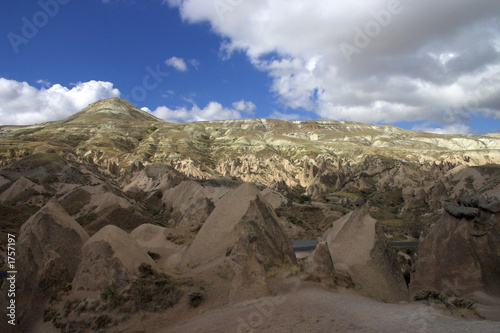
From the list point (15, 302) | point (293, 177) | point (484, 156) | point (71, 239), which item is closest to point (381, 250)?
point (71, 239)

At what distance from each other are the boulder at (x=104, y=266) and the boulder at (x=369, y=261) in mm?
8791

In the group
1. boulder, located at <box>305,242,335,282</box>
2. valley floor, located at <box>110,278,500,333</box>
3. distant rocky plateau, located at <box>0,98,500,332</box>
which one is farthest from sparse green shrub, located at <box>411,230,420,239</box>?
valley floor, located at <box>110,278,500,333</box>

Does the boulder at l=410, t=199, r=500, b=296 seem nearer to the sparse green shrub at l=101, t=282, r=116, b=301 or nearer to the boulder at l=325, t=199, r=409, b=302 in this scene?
the boulder at l=325, t=199, r=409, b=302

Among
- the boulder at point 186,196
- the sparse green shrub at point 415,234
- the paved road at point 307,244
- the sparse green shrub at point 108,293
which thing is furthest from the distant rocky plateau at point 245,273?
the sparse green shrub at point 415,234

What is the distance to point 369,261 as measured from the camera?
15.4 m

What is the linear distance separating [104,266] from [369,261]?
456 inches

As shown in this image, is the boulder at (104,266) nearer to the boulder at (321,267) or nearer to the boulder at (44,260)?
the boulder at (44,260)

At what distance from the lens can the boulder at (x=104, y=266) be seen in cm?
1201

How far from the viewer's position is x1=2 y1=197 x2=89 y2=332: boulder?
41.3ft

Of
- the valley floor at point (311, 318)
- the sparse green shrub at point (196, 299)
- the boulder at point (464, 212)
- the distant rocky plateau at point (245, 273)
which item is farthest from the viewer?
the boulder at point (464, 212)

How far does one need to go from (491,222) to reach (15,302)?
74.2 ft

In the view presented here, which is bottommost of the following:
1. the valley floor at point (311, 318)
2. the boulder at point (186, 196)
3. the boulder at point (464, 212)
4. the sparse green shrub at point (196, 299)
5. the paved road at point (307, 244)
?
the paved road at point (307, 244)

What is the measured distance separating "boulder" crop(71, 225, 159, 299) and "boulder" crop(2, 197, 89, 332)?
1.10 metres

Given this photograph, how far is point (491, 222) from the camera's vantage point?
17188 mm
